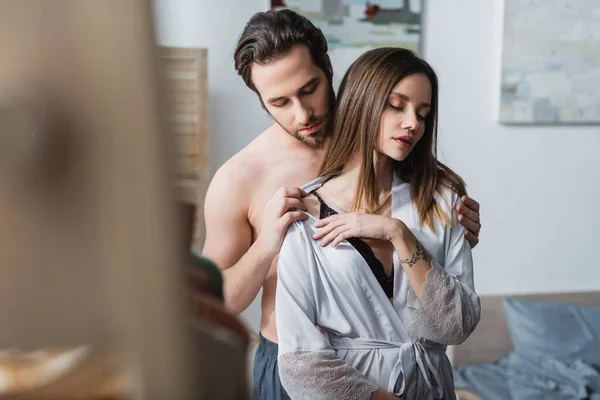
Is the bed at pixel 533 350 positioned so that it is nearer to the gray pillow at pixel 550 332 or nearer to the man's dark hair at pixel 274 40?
the gray pillow at pixel 550 332

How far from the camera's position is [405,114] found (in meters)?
0.74

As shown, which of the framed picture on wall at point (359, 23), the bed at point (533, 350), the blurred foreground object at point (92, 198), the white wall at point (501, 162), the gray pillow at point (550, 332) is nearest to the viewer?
the blurred foreground object at point (92, 198)

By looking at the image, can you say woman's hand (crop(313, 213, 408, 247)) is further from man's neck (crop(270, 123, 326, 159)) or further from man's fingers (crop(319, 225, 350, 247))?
man's neck (crop(270, 123, 326, 159))

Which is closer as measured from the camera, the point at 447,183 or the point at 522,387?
the point at 447,183

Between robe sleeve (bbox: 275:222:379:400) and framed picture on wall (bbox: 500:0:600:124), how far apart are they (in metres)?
1.00

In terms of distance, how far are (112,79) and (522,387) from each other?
160 cm

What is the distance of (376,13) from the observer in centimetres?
132

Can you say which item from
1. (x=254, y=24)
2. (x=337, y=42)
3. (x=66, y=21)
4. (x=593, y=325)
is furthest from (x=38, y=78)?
(x=593, y=325)

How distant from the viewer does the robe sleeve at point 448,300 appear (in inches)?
28.2

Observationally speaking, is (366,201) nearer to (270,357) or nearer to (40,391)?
(270,357)

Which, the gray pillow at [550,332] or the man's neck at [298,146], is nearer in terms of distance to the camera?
the man's neck at [298,146]

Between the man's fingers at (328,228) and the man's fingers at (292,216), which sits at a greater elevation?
the man's fingers at (292,216)

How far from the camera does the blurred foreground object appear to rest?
10cm

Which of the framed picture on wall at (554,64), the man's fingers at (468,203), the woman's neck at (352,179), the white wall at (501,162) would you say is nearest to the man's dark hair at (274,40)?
the woman's neck at (352,179)
